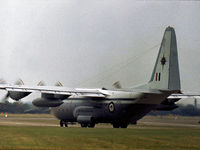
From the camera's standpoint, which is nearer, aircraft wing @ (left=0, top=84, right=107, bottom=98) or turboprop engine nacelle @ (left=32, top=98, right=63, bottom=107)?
aircraft wing @ (left=0, top=84, right=107, bottom=98)

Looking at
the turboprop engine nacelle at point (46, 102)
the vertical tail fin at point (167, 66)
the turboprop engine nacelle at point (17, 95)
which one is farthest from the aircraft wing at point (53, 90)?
the vertical tail fin at point (167, 66)

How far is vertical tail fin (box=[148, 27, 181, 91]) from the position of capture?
4453 cm

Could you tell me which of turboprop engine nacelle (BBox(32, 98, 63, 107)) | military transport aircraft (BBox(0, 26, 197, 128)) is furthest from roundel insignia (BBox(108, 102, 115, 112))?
turboprop engine nacelle (BBox(32, 98, 63, 107))

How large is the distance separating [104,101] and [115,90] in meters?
1.71

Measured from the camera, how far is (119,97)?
48469mm

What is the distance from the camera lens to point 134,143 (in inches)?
1134

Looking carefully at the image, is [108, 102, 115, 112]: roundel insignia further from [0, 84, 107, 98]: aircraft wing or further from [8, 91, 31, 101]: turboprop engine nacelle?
[8, 91, 31, 101]: turboprop engine nacelle

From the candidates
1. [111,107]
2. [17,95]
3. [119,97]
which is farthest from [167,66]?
[17,95]

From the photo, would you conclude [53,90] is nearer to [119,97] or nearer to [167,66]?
[119,97]

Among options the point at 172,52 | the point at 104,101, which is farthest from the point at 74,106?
the point at 172,52

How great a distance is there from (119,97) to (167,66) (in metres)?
6.43

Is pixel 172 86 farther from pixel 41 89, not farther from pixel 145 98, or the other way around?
pixel 41 89

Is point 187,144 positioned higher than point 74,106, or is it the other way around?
point 74,106

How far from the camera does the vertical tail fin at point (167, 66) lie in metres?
44.5
